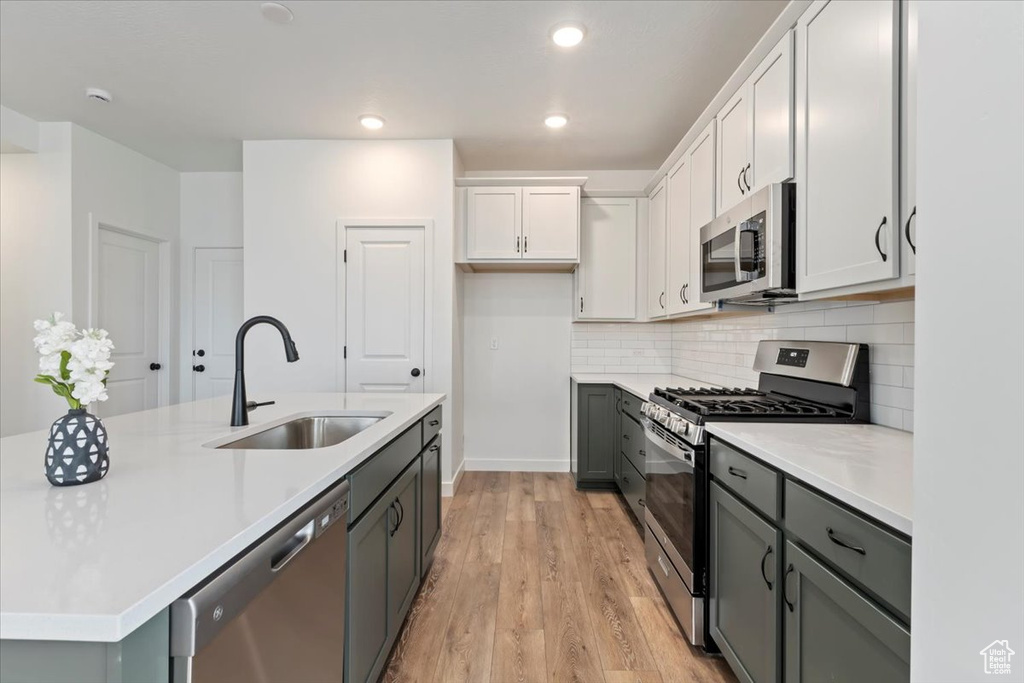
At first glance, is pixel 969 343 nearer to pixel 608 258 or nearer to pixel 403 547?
pixel 403 547

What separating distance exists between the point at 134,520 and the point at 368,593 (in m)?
0.80

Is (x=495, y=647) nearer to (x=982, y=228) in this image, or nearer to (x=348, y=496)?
(x=348, y=496)

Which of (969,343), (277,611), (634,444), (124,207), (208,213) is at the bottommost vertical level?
(634,444)

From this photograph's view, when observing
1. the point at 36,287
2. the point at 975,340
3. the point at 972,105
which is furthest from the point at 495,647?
the point at 36,287

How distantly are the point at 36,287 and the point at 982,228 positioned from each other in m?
4.90

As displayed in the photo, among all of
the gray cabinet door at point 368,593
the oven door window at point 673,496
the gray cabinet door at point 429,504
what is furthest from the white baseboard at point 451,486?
the gray cabinet door at point 368,593

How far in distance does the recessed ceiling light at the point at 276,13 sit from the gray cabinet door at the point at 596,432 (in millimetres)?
2864


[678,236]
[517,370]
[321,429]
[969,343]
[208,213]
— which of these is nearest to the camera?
[969,343]

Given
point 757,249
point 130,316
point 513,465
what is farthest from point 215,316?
point 757,249

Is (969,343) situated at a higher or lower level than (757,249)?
lower

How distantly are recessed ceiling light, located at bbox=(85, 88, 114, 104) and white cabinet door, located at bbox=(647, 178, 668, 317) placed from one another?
12.0 feet

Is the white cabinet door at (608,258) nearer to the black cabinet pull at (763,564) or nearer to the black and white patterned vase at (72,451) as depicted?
the black cabinet pull at (763,564)

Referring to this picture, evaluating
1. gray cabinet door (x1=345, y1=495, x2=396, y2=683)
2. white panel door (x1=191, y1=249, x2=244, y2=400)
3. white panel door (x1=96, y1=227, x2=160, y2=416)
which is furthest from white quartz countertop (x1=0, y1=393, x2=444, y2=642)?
white panel door (x1=191, y1=249, x2=244, y2=400)

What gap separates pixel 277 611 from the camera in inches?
35.6
